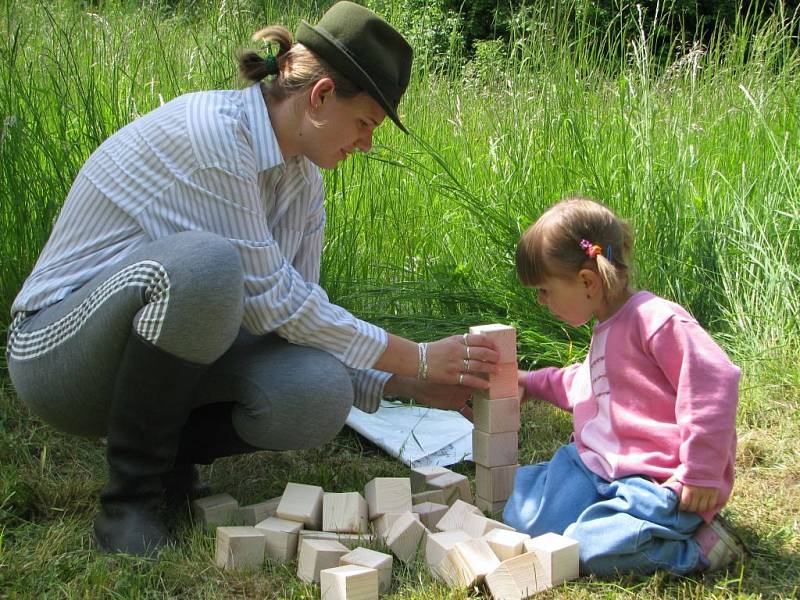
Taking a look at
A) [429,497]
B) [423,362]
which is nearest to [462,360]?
[423,362]

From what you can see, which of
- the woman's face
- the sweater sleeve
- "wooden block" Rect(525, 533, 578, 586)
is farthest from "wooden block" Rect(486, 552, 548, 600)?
the woman's face

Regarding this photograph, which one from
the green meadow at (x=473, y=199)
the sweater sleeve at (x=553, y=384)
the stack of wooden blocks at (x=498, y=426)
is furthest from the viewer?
the green meadow at (x=473, y=199)

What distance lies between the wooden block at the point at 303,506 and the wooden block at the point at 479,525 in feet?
1.29

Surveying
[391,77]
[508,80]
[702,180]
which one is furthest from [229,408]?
[702,180]

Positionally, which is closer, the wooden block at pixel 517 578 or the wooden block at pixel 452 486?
the wooden block at pixel 517 578

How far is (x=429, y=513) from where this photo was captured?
7.63 ft

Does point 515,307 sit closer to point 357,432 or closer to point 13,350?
point 357,432

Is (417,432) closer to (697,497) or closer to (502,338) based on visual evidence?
(502,338)

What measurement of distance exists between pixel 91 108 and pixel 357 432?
1595mm

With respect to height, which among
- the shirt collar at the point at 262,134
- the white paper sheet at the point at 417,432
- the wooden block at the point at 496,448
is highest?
the shirt collar at the point at 262,134

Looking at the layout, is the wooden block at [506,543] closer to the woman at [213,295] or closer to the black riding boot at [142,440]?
the woman at [213,295]

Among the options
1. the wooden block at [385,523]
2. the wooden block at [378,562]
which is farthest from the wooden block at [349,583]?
the wooden block at [385,523]

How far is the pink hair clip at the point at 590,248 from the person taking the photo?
7.01 feet

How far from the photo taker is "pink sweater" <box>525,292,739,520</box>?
6.41 feet
